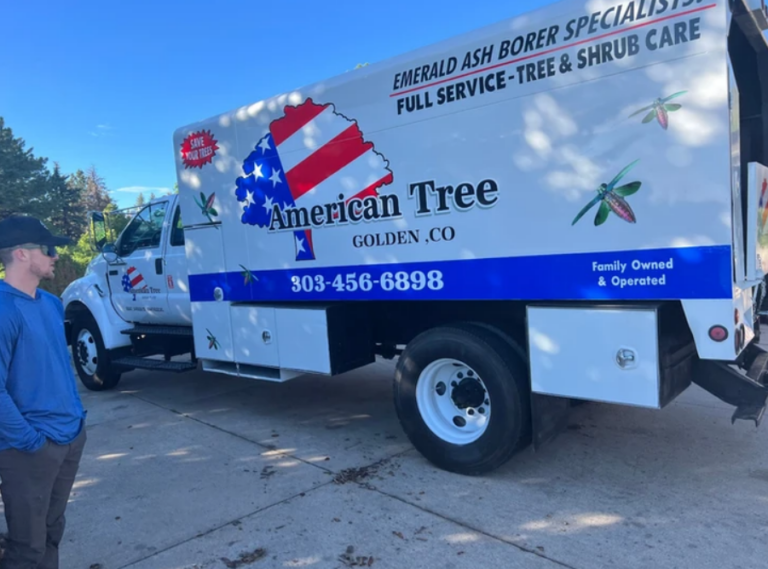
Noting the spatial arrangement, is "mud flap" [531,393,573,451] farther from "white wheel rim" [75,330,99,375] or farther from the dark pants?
"white wheel rim" [75,330,99,375]

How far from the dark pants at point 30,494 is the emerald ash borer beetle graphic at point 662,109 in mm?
3600

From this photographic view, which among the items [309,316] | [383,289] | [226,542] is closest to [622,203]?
[383,289]

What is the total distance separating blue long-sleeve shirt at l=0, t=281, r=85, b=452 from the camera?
8.34 feet

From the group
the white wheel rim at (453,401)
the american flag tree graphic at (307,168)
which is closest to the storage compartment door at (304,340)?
the american flag tree graphic at (307,168)

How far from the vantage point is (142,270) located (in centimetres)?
721

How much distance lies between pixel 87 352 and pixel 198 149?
3.70 m

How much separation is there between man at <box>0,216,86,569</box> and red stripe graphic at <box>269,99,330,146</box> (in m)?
2.72

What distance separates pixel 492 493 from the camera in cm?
407

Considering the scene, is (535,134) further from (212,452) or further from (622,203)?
(212,452)

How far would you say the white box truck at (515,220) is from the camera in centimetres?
336

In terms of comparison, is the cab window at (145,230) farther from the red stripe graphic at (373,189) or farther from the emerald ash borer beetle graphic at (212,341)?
the red stripe graphic at (373,189)

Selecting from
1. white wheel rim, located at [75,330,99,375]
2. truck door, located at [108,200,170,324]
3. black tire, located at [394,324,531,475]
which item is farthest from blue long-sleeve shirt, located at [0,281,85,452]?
white wheel rim, located at [75,330,99,375]

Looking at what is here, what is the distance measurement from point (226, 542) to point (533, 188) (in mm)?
2997

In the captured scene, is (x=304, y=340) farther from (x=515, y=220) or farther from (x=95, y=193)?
(x=95, y=193)
